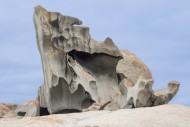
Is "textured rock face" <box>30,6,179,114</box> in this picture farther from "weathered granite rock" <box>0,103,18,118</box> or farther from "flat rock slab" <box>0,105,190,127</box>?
"weathered granite rock" <box>0,103,18,118</box>

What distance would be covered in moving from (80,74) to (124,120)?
9198mm

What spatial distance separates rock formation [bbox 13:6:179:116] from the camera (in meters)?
25.5

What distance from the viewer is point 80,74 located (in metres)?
27.1

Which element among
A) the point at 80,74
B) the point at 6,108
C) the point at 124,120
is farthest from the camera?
the point at 6,108

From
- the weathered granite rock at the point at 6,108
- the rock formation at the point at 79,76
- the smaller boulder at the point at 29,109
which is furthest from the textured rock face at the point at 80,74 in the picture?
the weathered granite rock at the point at 6,108

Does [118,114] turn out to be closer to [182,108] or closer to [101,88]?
[182,108]

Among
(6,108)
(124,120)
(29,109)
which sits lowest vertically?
(6,108)

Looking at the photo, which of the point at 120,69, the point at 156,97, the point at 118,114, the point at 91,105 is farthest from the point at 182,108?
the point at 120,69

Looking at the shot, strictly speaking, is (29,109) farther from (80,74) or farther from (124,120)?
(124,120)

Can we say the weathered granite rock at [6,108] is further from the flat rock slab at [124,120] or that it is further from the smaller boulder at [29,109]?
the flat rock slab at [124,120]

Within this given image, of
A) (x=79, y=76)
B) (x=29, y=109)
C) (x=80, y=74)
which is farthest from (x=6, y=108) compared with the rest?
(x=79, y=76)

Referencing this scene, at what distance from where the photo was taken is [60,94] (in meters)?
26.3

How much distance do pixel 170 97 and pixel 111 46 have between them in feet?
16.0

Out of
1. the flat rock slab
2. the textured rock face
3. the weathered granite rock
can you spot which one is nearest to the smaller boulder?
the textured rock face
